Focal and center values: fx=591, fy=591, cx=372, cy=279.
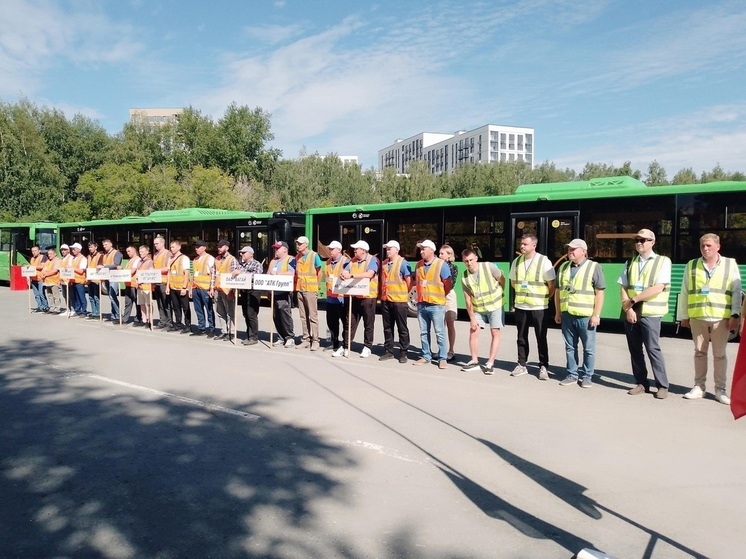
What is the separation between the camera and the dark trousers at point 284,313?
36.7ft

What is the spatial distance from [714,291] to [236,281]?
8133mm

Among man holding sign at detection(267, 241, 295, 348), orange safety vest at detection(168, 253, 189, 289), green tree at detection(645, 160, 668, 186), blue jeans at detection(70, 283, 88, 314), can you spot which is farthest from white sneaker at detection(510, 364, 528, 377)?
green tree at detection(645, 160, 668, 186)

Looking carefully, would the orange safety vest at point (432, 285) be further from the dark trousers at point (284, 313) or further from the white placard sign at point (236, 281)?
the white placard sign at point (236, 281)

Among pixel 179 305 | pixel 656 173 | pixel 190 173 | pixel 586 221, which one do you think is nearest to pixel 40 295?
pixel 179 305

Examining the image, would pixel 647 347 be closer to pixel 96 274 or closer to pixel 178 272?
pixel 178 272

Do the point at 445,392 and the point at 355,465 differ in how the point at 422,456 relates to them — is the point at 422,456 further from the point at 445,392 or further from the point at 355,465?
the point at 445,392

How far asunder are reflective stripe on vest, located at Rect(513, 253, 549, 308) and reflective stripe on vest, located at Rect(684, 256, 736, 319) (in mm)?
1859

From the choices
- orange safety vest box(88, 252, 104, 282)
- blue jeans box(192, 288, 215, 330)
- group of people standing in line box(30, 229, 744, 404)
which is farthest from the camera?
orange safety vest box(88, 252, 104, 282)

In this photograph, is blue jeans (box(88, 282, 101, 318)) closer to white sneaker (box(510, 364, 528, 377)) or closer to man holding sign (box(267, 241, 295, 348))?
man holding sign (box(267, 241, 295, 348))

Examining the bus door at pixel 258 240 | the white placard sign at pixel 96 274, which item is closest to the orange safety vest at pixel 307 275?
the white placard sign at pixel 96 274

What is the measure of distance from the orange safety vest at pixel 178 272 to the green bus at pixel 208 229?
6.44 meters

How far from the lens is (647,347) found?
23.9 ft

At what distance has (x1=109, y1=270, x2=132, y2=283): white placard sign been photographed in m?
14.0

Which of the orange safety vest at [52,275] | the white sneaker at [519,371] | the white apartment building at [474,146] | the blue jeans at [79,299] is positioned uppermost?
the white apartment building at [474,146]
